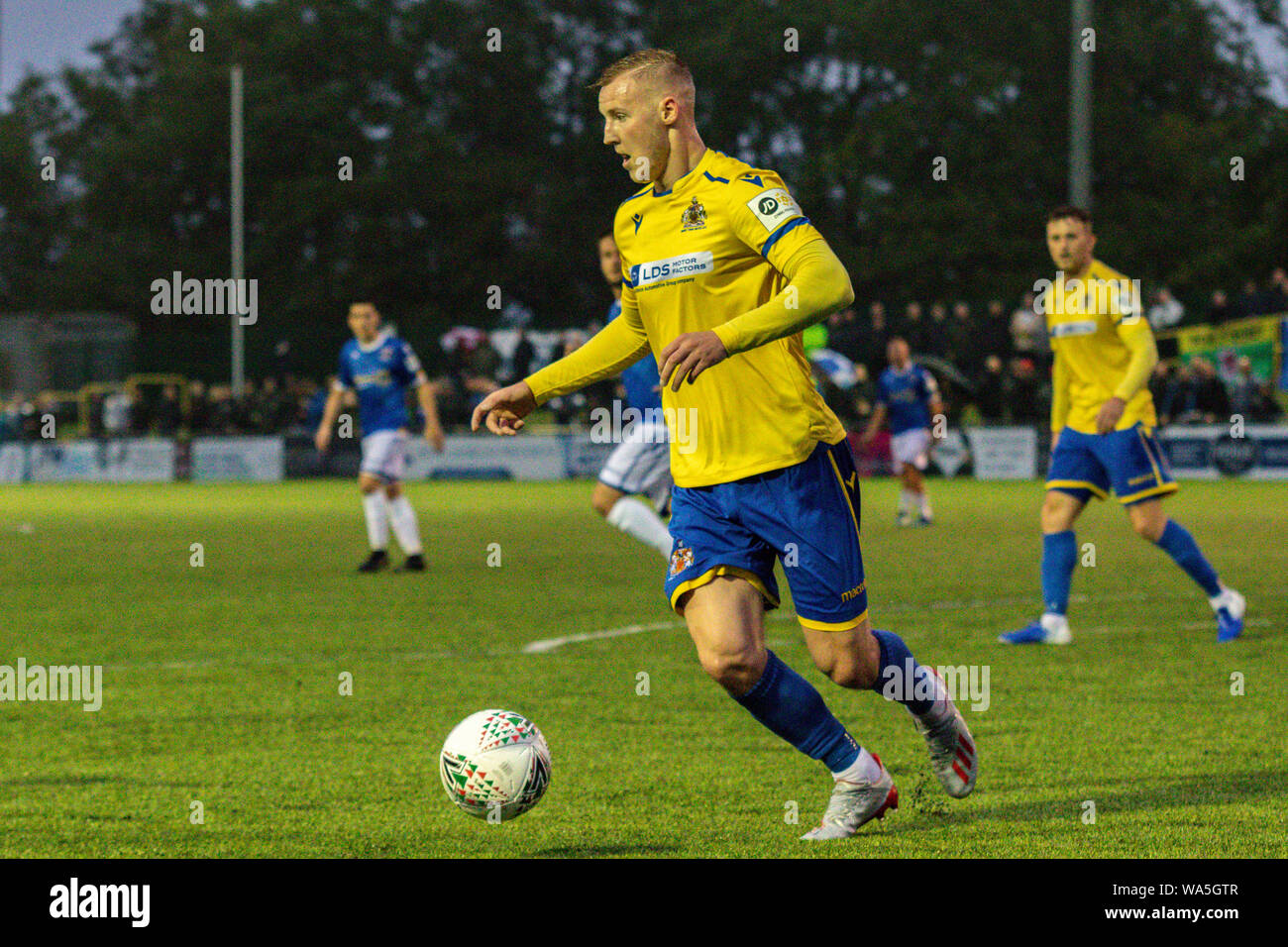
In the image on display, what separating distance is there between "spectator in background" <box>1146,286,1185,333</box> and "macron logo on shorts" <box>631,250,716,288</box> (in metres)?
29.5

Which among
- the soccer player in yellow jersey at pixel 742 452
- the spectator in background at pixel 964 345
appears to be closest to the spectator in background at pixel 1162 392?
the spectator in background at pixel 964 345

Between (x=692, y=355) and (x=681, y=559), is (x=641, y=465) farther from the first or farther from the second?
(x=692, y=355)

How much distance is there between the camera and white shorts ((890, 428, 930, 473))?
66.4 ft

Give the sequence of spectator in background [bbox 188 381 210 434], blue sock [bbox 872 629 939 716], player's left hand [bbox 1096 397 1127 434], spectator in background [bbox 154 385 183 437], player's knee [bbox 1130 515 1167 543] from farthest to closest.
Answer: spectator in background [bbox 154 385 183 437]
spectator in background [bbox 188 381 210 434]
player's knee [bbox 1130 515 1167 543]
player's left hand [bbox 1096 397 1127 434]
blue sock [bbox 872 629 939 716]

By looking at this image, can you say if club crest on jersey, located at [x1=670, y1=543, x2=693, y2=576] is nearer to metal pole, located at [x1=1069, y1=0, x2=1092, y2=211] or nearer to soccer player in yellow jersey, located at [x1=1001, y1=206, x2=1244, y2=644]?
soccer player in yellow jersey, located at [x1=1001, y1=206, x2=1244, y2=644]

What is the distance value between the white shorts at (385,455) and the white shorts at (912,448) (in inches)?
284

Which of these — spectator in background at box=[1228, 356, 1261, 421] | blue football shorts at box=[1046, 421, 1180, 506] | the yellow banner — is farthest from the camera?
the yellow banner

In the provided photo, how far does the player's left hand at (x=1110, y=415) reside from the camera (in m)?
8.96

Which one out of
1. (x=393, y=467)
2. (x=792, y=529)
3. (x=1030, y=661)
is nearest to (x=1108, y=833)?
Result: (x=792, y=529)

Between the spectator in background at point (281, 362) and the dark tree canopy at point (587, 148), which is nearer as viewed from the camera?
the spectator in background at point (281, 362)

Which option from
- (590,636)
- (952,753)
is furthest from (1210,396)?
(952,753)

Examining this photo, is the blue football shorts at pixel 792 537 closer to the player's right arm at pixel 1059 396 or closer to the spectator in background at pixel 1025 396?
the player's right arm at pixel 1059 396

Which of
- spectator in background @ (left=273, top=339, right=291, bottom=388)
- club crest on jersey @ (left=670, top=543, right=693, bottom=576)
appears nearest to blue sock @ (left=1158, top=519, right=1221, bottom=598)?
club crest on jersey @ (left=670, top=543, right=693, bottom=576)
